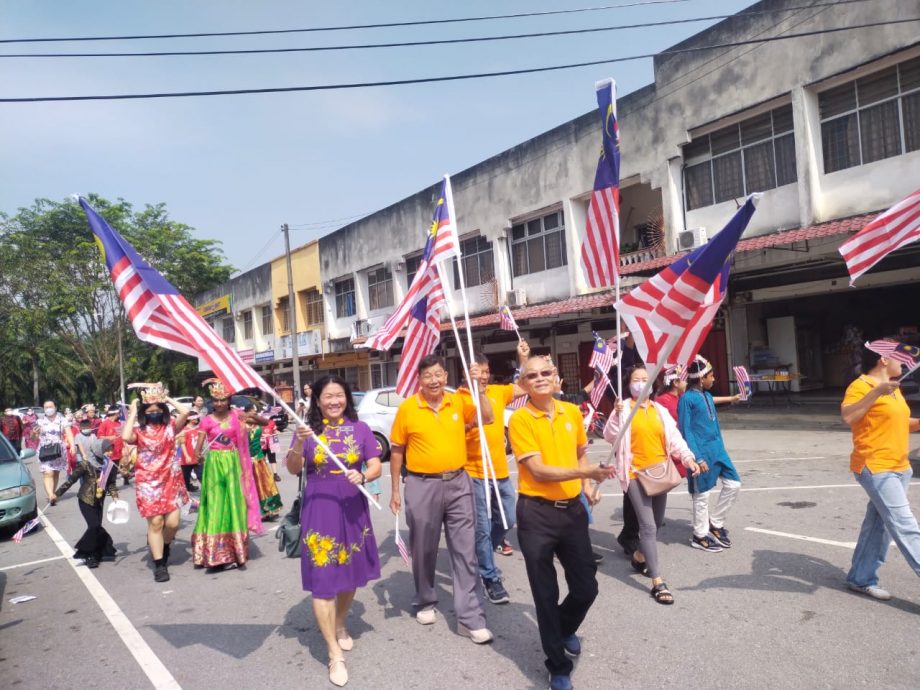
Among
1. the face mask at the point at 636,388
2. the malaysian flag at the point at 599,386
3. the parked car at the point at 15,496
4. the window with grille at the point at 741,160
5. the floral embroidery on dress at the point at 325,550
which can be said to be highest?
the window with grille at the point at 741,160

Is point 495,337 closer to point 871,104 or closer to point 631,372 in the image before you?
point 871,104

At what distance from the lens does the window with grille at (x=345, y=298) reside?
96.2 feet

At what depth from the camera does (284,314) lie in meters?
35.1

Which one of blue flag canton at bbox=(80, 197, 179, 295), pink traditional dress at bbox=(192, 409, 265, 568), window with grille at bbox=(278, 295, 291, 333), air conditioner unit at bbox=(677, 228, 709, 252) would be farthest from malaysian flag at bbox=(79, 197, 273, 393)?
window with grille at bbox=(278, 295, 291, 333)

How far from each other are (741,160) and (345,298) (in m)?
18.7

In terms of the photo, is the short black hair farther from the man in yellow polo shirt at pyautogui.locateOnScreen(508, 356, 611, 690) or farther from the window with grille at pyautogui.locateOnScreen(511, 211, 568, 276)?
the window with grille at pyautogui.locateOnScreen(511, 211, 568, 276)

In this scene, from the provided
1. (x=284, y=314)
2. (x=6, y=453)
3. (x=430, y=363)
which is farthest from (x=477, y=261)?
(x=430, y=363)

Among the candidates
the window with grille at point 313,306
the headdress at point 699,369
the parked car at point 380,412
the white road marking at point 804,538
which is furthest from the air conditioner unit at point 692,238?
the window with grille at point 313,306

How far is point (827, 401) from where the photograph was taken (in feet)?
52.5

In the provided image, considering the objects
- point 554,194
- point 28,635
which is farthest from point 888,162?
point 28,635

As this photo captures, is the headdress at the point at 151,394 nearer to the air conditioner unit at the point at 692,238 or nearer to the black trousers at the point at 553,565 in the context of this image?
the black trousers at the point at 553,565

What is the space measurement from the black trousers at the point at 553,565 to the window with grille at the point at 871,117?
12156 mm

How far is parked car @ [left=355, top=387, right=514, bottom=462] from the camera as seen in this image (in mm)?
14336

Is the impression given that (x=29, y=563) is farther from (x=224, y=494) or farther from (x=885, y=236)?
(x=885, y=236)
